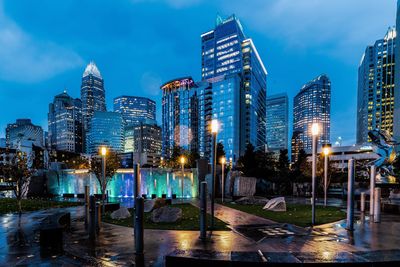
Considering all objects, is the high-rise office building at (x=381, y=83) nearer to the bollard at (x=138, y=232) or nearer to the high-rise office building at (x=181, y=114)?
the high-rise office building at (x=181, y=114)

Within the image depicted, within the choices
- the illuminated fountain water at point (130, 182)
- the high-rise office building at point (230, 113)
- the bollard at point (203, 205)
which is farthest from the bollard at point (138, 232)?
the high-rise office building at point (230, 113)

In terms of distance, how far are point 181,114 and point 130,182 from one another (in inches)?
5800

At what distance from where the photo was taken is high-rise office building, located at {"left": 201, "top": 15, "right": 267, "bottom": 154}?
151 meters

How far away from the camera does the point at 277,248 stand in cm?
775

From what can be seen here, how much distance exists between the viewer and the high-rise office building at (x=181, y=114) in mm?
173250

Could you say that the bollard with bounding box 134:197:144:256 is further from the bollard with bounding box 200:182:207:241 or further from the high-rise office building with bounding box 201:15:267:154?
the high-rise office building with bounding box 201:15:267:154

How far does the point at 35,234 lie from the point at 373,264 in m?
10.3

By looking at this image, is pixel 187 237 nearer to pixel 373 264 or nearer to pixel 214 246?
pixel 214 246

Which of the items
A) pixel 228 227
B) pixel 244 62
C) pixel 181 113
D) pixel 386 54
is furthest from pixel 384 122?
pixel 228 227

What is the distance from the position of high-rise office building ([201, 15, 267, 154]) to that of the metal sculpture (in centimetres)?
12115

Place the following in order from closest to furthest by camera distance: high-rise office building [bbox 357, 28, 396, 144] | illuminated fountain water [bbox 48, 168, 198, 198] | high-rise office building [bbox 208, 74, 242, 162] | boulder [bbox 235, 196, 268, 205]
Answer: boulder [bbox 235, 196, 268, 205]
illuminated fountain water [bbox 48, 168, 198, 198]
high-rise office building [bbox 357, 28, 396, 144]
high-rise office building [bbox 208, 74, 242, 162]

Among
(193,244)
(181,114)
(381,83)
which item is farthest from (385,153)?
(181,114)

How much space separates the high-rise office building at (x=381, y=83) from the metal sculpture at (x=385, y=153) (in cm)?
13588

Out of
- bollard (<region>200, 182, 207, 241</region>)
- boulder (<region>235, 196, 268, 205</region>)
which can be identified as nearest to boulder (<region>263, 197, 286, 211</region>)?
boulder (<region>235, 196, 268, 205</region>)
